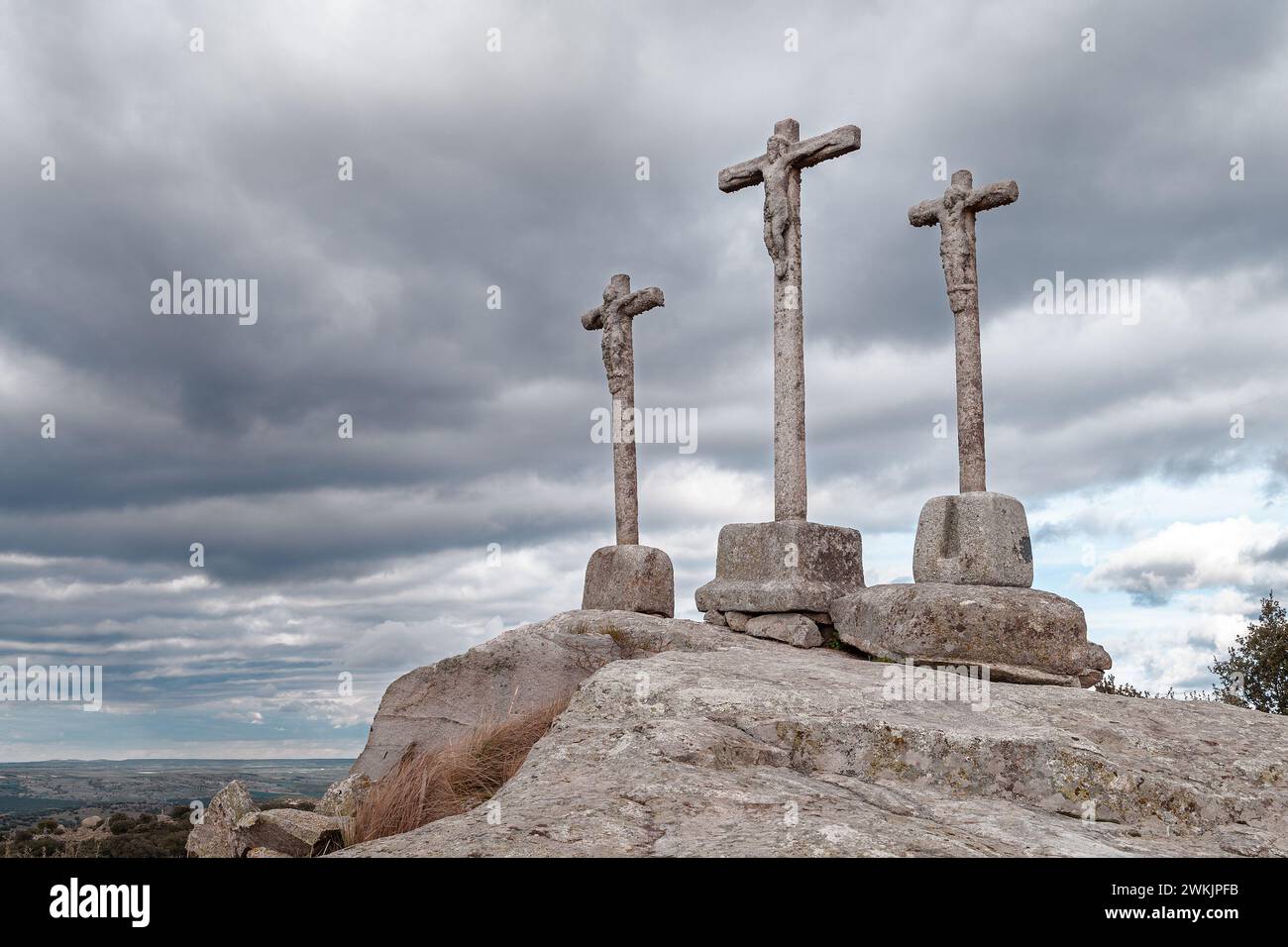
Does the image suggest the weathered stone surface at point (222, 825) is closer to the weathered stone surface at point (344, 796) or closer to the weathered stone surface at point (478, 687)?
the weathered stone surface at point (344, 796)

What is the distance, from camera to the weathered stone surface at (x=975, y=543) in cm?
906

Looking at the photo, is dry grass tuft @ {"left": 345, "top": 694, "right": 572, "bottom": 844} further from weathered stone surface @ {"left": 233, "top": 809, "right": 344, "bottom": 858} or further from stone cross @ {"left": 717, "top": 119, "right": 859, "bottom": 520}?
stone cross @ {"left": 717, "top": 119, "right": 859, "bottom": 520}

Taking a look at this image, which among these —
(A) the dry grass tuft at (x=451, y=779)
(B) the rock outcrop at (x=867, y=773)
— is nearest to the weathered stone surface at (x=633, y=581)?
(A) the dry grass tuft at (x=451, y=779)

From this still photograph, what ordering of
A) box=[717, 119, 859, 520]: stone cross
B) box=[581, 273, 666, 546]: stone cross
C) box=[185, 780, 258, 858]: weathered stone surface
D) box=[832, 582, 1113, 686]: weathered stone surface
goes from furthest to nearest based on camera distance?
box=[581, 273, 666, 546]: stone cross → box=[717, 119, 859, 520]: stone cross → box=[832, 582, 1113, 686]: weathered stone surface → box=[185, 780, 258, 858]: weathered stone surface

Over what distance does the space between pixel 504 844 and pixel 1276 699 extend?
16.7m

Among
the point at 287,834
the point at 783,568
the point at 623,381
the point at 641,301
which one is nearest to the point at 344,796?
the point at 287,834

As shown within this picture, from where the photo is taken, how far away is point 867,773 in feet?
15.5

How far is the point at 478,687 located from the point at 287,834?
2234mm

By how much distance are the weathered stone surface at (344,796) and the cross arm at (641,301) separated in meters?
6.85

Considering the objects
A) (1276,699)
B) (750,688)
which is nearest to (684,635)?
(750,688)

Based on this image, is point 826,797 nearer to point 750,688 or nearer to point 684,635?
point 750,688

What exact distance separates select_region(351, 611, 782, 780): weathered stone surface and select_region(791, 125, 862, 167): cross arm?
533cm

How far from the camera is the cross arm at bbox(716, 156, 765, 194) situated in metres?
11.2

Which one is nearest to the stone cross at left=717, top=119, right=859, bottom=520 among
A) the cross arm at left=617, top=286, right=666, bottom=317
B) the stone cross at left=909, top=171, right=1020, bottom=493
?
the stone cross at left=909, top=171, right=1020, bottom=493
